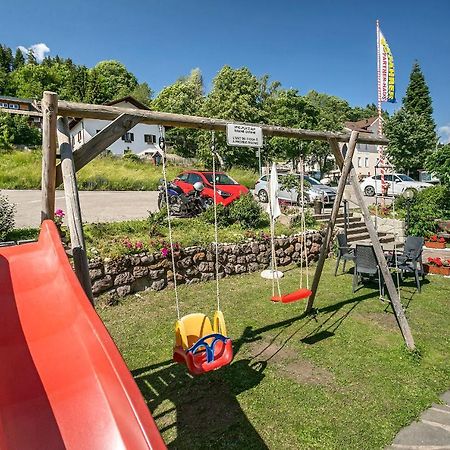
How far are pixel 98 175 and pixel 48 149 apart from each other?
24.7 metres

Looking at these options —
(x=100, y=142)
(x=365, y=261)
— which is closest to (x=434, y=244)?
(x=365, y=261)

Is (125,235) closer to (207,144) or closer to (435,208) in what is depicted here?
(435,208)

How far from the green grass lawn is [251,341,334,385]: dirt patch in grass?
0.05 ft

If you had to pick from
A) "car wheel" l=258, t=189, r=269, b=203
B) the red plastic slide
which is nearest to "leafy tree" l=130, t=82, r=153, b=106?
"car wheel" l=258, t=189, r=269, b=203

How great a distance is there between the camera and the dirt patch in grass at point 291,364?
4652 millimetres

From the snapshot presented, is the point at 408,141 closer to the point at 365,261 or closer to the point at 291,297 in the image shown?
the point at 365,261

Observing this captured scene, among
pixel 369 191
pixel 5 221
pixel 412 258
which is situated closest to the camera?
pixel 5 221

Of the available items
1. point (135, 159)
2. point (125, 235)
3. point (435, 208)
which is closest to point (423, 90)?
point (135, 159)

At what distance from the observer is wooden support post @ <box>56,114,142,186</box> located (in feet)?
12.2

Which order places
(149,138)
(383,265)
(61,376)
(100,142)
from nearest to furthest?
(61,376) < (100,142) < (383,265) < (149,138)

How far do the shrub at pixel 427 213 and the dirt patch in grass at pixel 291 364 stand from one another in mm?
9724

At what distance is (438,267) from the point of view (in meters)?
9.73

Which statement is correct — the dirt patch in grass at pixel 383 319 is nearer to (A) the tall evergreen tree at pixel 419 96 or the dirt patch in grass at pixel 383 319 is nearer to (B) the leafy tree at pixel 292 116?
(B) the leafy tree at pixel 292 116

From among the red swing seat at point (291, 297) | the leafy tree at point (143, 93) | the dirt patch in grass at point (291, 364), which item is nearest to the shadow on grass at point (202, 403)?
the dirt patch in grass at point (291, 364)
